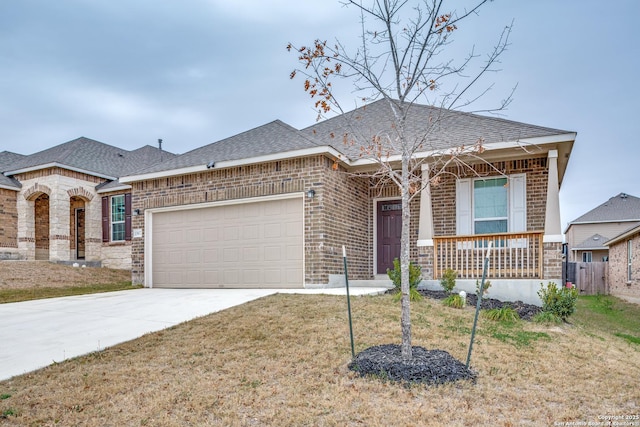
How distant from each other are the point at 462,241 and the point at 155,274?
8.48m

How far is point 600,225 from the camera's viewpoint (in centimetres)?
2911

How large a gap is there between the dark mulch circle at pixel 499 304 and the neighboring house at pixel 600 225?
23.5 metres

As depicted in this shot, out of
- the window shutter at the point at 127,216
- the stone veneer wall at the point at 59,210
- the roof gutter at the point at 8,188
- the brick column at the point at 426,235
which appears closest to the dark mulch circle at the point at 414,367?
the brick column at the point at 426,235

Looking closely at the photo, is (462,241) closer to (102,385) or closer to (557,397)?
(557,397)

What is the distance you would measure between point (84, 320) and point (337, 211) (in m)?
5.72

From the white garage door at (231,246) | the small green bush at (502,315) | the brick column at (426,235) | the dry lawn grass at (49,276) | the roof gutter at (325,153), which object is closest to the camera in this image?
the small green bush at (502,315)

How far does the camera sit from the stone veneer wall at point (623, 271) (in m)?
15.0

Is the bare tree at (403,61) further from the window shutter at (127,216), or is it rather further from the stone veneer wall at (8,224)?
the stone veneer wall at (8,224)

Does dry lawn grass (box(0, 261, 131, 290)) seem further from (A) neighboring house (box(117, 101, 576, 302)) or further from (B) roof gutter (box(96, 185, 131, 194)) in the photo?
(B) roof gutter (box(96, 185, 131, 194))

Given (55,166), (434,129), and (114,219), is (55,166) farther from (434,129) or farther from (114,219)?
(434,129)

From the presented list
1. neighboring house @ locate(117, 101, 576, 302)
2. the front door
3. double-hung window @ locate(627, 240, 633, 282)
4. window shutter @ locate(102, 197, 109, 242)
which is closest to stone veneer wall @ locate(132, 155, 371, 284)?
neighboring house @ locate(117, 101, 576, 302)

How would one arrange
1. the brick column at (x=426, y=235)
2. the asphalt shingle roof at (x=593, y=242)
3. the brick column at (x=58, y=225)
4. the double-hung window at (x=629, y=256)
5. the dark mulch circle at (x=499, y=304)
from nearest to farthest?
the dark mulch circle at (x=499, y=304) < the brick column at (x=426, y=235) < the double-hung window at (x=629, y=256) < the brick column at (x=58, y=225) < the asphalt shingle roof at (x=593, y=242)

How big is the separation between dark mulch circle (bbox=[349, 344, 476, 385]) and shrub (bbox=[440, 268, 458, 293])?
167 inches

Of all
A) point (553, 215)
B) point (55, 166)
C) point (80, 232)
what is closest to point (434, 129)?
point (553, 215)
